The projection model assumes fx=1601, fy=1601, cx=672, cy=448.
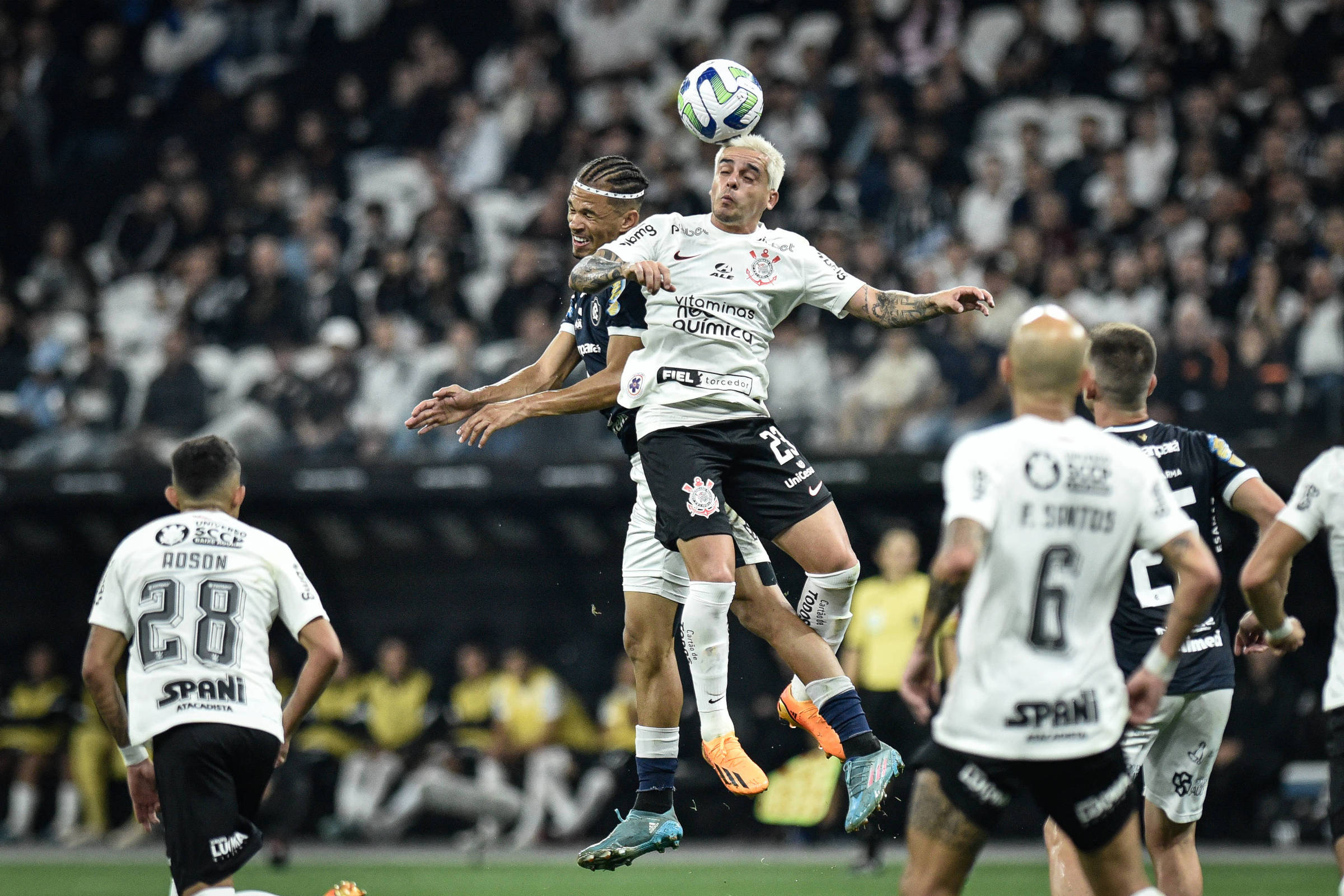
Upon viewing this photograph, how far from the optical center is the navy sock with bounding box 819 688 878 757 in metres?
7.70

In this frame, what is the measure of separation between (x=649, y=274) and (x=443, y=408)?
5.04 ft

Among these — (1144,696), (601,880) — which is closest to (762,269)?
(1144,696)

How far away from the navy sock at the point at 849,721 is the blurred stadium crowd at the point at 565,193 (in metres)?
5.95

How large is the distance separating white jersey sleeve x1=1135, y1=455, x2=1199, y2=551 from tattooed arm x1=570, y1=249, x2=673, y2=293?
8.32 ft

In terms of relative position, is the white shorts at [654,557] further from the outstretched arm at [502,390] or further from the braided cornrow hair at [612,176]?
the braided cornrow hair at [612,176]

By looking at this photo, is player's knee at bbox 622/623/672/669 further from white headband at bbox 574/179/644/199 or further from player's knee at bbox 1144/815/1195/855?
player's knee at bbox 1144/815/1195/855

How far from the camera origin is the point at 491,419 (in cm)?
777

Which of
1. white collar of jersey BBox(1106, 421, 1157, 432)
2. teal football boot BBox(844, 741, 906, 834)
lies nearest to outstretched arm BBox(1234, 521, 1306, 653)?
white collar of jersey BBox(1106, 421, 1157, 432)

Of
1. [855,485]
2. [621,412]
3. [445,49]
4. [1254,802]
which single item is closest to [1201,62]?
[855,485]

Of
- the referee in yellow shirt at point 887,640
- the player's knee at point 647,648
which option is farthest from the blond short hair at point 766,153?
the referee in yellow shirt at point 887,640

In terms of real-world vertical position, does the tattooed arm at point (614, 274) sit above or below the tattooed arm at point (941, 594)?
above

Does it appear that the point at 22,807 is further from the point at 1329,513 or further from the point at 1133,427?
the point at 1329,513

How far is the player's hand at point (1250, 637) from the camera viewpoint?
688cm

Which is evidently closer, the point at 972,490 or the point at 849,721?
the point at 972,490
